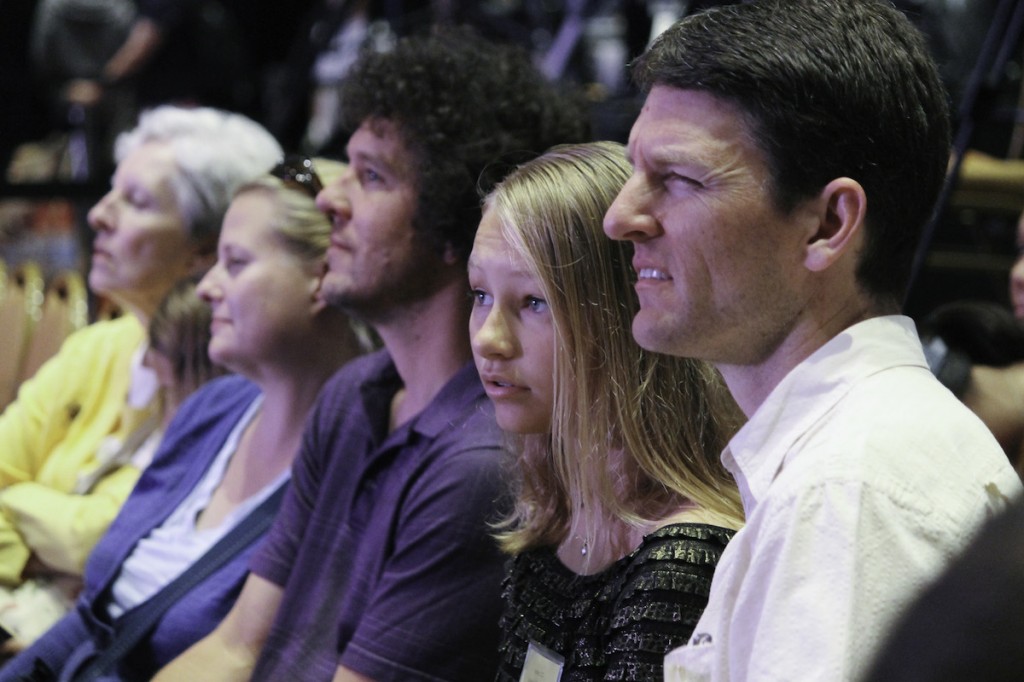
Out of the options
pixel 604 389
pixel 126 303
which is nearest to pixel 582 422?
pixel 604 389

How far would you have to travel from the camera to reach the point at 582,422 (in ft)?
4.93

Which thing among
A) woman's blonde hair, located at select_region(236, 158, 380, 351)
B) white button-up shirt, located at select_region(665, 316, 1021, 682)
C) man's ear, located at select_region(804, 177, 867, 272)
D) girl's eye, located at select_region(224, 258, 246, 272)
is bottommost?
girl's eye, located at select_region(224, 258, 246, 272)

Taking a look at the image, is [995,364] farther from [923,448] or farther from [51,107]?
[51,107]

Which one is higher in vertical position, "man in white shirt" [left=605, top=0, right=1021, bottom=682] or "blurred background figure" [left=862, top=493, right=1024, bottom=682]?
"blurred background figure" [left=862, top=493, right=1024, bottom=682]

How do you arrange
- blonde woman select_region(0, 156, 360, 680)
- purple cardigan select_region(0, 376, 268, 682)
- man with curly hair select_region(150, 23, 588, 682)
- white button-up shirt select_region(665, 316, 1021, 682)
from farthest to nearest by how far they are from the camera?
blonde woman select_region(0, 156, 360, 680), purple cardigan select_region(0, 376, 268, 682), man with curly hair select_region(150, 23, 588, 682), white button-up shirt select_region(665, 316, 1021, 682)

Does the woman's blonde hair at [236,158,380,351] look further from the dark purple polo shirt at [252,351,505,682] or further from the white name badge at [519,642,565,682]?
the white name badge at [519,642,565,682]

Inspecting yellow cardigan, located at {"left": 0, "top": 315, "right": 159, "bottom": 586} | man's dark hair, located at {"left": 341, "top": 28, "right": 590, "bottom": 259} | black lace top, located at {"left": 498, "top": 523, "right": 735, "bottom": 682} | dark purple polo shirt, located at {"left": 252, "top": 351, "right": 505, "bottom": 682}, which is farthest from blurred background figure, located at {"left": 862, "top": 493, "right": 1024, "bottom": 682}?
yellow cardigan, located at {"left": 0, "top": 315, "right": 159, "bottom": 586}

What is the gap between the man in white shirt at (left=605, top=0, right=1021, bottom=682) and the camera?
1.06 metres

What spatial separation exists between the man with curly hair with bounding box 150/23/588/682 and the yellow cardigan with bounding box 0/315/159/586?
0.59 meters

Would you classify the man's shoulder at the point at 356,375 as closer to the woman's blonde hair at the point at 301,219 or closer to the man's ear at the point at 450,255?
the man's ear at the point at 450,255

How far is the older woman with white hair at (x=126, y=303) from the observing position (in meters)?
2.83

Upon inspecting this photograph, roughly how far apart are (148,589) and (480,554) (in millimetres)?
936

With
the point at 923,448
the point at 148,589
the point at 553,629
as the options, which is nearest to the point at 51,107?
the point at 148,589

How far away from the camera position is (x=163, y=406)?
286 cm
